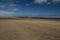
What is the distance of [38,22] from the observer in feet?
4.95

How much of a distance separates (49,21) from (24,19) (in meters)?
0.29

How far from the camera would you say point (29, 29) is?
58.7 inches

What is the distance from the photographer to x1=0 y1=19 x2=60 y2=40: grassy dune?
147cm

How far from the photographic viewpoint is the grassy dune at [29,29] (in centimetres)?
147

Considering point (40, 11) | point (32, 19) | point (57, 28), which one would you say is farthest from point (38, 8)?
point (57, 28)

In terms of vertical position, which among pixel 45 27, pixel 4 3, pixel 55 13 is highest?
pixel 4 3

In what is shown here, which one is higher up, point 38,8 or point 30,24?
point 38,8

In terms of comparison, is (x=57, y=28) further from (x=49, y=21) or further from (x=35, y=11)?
(x=35, y=11)

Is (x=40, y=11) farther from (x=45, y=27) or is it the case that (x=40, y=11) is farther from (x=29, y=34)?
(x=29, y=34)

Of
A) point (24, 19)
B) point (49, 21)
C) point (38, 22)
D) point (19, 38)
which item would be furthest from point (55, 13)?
point (19, 38)

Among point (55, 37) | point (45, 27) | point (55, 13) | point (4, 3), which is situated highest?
point (4, 3)

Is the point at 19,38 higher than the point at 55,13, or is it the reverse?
the point at 55,13

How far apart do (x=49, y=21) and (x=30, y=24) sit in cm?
22

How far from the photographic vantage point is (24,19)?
4.96ft
